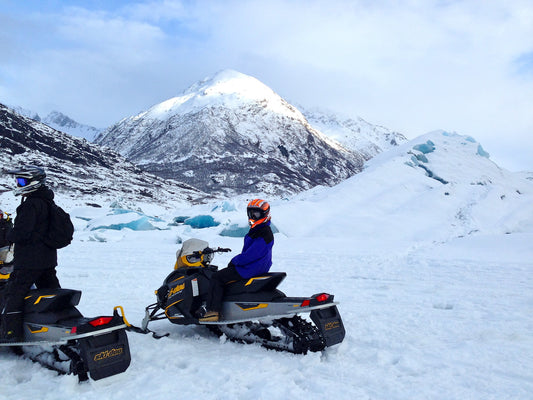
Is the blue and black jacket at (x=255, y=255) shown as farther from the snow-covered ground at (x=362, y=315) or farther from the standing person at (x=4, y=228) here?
the standing person at (x=4, y=228)

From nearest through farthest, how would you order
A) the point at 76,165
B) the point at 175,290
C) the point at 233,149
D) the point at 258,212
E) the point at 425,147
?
the point at 258,212 < the point at 175,290 < the point at 425,147 < the point at 76,165 < the point at 233,149

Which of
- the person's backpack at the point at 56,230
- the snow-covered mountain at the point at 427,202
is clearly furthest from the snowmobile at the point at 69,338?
the snow-covered mountain at the point at 427,202

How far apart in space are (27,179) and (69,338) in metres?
1.74

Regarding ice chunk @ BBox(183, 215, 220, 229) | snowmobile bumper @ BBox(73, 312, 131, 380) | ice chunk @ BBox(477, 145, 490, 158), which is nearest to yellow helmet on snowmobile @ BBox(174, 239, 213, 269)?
snowmobile bumper @ BBox(73, 312, 131, 380)

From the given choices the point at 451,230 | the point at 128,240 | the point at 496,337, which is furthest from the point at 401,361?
the point at 128,240

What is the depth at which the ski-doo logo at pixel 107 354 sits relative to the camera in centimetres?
388

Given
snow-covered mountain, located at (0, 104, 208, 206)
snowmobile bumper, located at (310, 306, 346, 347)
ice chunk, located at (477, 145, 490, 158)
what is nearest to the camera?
snowmobile bumper, located at (310, 306, 346, 347)

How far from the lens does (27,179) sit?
177 inches

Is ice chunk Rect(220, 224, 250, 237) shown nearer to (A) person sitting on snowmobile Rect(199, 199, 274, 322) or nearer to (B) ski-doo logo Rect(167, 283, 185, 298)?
(B) ski-doo logo Rect(167, 283, 185, 298)

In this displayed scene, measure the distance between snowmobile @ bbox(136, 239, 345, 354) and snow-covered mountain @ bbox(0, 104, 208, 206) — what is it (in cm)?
6976

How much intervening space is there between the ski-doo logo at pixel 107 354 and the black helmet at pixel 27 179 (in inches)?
74.1

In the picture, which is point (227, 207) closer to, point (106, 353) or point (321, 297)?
point (321, 297)

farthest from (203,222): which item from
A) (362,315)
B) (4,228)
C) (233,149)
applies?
(233,149)

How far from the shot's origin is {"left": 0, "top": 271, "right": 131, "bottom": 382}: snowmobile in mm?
3908
